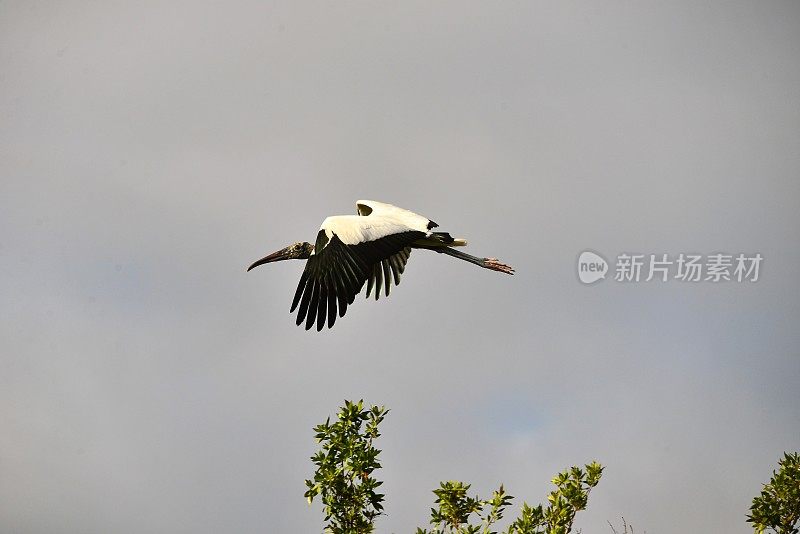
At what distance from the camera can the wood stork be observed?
8.40 meters

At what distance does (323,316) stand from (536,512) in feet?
9.02

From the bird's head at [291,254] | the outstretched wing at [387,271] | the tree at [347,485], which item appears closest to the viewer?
the tree at [347,485]

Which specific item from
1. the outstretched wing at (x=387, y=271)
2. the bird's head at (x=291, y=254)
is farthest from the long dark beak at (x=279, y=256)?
the outstretched wing at (x=387, y=271)

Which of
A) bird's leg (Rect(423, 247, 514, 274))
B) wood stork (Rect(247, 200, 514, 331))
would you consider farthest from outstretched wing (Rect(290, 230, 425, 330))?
bird's leg (Rect(423, 247, 514, 274))

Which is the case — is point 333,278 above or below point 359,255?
below

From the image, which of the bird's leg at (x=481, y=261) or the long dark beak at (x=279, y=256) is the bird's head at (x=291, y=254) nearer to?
the long dark beak at (x=279, y=256)

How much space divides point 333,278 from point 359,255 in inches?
17.7

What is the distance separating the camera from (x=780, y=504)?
7133mm

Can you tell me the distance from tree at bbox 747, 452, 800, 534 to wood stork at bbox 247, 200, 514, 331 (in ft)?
11.4

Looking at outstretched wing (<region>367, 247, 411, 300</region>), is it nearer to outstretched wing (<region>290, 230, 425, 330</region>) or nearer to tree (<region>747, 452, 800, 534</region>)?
outstretched wing (<region>290, 230, 425, 330</region>)

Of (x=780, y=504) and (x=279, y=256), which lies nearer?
(x=780, y=504)

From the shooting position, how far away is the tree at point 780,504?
7.07 meters

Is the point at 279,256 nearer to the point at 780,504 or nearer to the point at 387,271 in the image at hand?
the point at 387,271

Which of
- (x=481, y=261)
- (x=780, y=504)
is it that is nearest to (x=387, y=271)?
(x=481, y=261)
